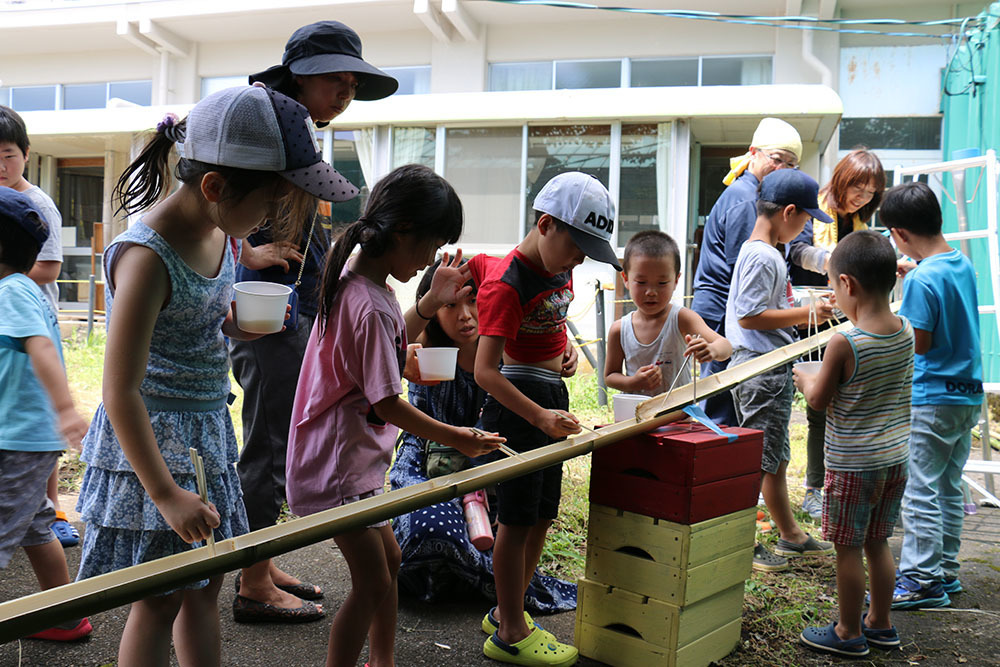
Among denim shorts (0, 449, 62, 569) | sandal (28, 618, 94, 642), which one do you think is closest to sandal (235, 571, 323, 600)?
sandal (28, 618, 94, 642)

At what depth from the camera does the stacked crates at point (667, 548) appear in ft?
8.82

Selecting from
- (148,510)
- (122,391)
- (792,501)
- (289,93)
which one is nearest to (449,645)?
(148,510)

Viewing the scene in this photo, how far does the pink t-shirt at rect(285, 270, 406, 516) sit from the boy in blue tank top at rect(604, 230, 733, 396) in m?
1.24

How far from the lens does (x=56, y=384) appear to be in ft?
7.83

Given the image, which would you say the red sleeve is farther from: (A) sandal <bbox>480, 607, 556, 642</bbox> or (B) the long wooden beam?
(A) sandal <bbox>480, 607, 556, 642</bbox>

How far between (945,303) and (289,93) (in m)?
2.82

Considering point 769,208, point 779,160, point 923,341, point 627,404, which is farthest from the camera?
point 779,160

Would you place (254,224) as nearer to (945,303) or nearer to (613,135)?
(945,303)

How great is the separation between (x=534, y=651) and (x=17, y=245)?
2.17 m

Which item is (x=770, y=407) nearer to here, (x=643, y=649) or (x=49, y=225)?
(x=643, y=649)

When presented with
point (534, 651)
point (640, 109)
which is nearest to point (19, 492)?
point (534, 651)

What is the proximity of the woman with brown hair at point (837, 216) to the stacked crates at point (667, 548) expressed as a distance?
1834 mm

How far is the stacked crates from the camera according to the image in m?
2.69

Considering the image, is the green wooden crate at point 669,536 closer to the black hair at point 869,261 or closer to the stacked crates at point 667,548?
the stacked crates at point 667,548
